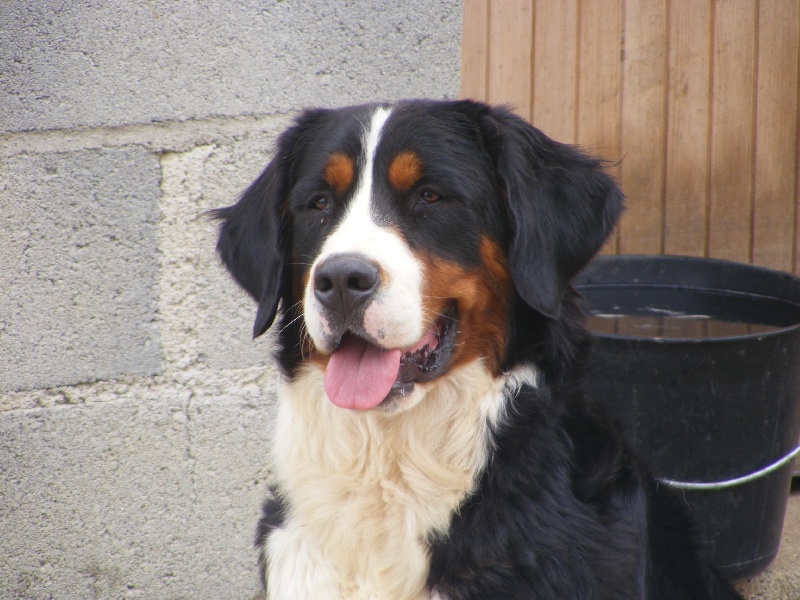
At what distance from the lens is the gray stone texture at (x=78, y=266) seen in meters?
2.85

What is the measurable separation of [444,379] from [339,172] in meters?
0.58

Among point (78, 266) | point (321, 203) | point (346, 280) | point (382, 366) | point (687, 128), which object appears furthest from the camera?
point (687, 128)

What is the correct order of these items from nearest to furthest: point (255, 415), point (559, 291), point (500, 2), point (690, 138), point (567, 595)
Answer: point (567, 595)
point (559, 291)
point (255, 415)
point (500, 2)
point (690, 138)

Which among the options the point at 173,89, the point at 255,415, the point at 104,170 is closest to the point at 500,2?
the point at 173,89

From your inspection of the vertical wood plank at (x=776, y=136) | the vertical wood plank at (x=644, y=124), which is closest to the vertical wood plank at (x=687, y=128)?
the vertical wood plank at (x=644, y=124)

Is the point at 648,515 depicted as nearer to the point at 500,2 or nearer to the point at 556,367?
the point at 556,367

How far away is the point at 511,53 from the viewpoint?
344 cm

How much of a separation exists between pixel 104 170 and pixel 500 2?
5.37 ft

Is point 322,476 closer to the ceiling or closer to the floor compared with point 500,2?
closer to the floor

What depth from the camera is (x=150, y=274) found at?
2.96 metres

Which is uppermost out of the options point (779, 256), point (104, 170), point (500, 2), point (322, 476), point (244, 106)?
point (500, 2)

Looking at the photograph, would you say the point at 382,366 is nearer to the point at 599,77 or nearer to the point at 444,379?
the point at 444,379

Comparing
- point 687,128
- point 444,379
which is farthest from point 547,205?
point 687,128

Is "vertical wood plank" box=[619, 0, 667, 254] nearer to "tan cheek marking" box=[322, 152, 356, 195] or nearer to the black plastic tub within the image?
the black plastic tub
